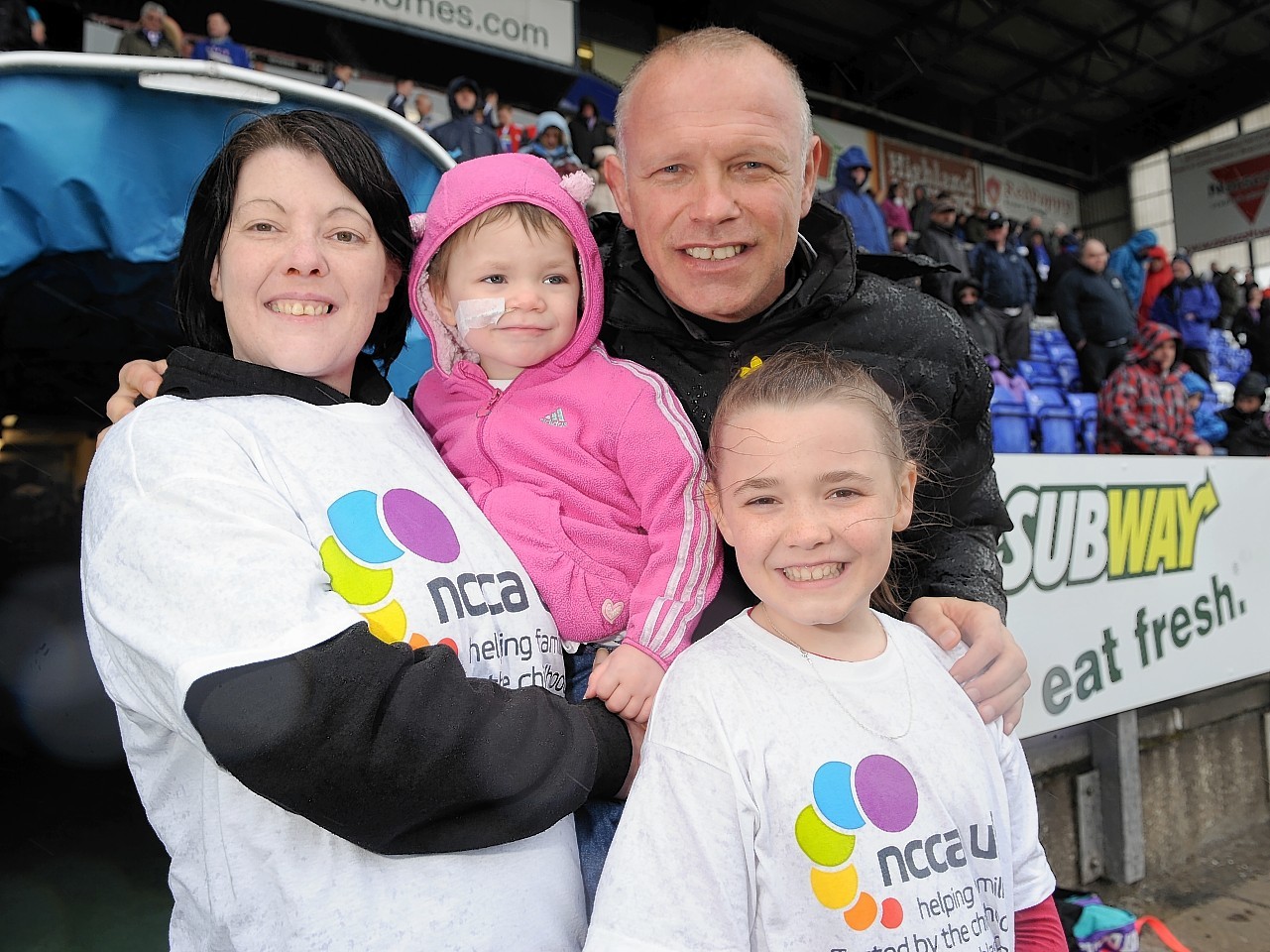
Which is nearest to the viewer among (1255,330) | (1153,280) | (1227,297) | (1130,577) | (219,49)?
(1130,577)

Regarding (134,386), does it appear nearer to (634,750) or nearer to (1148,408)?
(634,750)

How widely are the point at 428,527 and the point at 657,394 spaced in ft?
1.79

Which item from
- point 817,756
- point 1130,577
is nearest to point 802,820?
point 817,756

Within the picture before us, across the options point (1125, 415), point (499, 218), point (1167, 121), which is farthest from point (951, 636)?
point (1167, 121)

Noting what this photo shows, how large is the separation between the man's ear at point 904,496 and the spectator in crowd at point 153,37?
810cm

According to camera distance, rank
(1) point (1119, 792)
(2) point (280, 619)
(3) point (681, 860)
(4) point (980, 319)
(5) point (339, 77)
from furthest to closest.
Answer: (4) point (980, 319), (5) point (339, 77), (1) point (1119, 792), (3) point (681, 860), (2) point (280, 619)

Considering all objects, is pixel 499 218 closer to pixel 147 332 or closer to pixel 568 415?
pixel 568 415

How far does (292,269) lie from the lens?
49.6 inches

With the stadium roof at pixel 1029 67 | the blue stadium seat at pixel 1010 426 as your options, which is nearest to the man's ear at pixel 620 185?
the blue stadium seat at pixel 1010 426

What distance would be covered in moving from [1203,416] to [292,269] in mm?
10272

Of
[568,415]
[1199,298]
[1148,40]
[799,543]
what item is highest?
[1148,40]

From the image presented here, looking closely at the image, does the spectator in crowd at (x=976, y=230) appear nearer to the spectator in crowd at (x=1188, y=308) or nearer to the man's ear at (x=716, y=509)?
the spectator in crowd at (x=1188, y=308)

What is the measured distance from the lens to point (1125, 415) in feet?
24.4

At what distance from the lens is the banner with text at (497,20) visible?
972 centimetres
